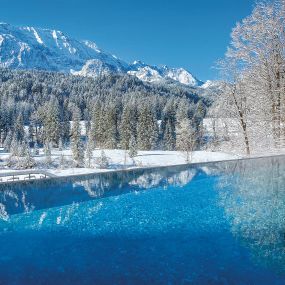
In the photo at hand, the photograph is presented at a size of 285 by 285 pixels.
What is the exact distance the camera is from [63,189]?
2364 cm

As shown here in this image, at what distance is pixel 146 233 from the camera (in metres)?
13.3

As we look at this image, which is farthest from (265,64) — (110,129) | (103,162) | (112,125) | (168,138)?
(168,138)

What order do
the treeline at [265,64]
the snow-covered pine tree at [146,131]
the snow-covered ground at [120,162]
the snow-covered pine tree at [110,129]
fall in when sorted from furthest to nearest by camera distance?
the snow-covered pine tree at [110,129]
the snow-covered pine tree at [146,131]
the snow-covered ground at [120,162]
the treeline at [265,64]

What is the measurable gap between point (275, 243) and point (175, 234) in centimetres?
367

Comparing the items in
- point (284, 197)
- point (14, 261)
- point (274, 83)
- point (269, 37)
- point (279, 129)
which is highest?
point (269, 37)

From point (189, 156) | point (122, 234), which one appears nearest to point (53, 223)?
point (122, 234)

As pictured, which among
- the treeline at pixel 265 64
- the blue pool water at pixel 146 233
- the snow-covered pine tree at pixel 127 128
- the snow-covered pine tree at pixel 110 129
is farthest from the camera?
the snow-covered pine tree at pixel 110 129

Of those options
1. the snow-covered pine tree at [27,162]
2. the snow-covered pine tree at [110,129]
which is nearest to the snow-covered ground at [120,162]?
the snow-covered pine tree at [27,162]

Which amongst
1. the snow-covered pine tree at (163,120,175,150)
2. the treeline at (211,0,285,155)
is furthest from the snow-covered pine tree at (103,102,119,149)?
the treeline at (211,0,285,155)

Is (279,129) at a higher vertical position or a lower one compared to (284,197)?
higher

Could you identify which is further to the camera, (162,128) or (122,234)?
(162,128)

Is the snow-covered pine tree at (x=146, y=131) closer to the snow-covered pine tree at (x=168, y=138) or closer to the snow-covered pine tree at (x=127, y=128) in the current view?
the snow-covered pine tree at (x=127, y=128)

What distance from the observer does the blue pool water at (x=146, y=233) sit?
9.59 m

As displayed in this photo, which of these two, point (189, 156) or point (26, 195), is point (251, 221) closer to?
point (26, 195)
